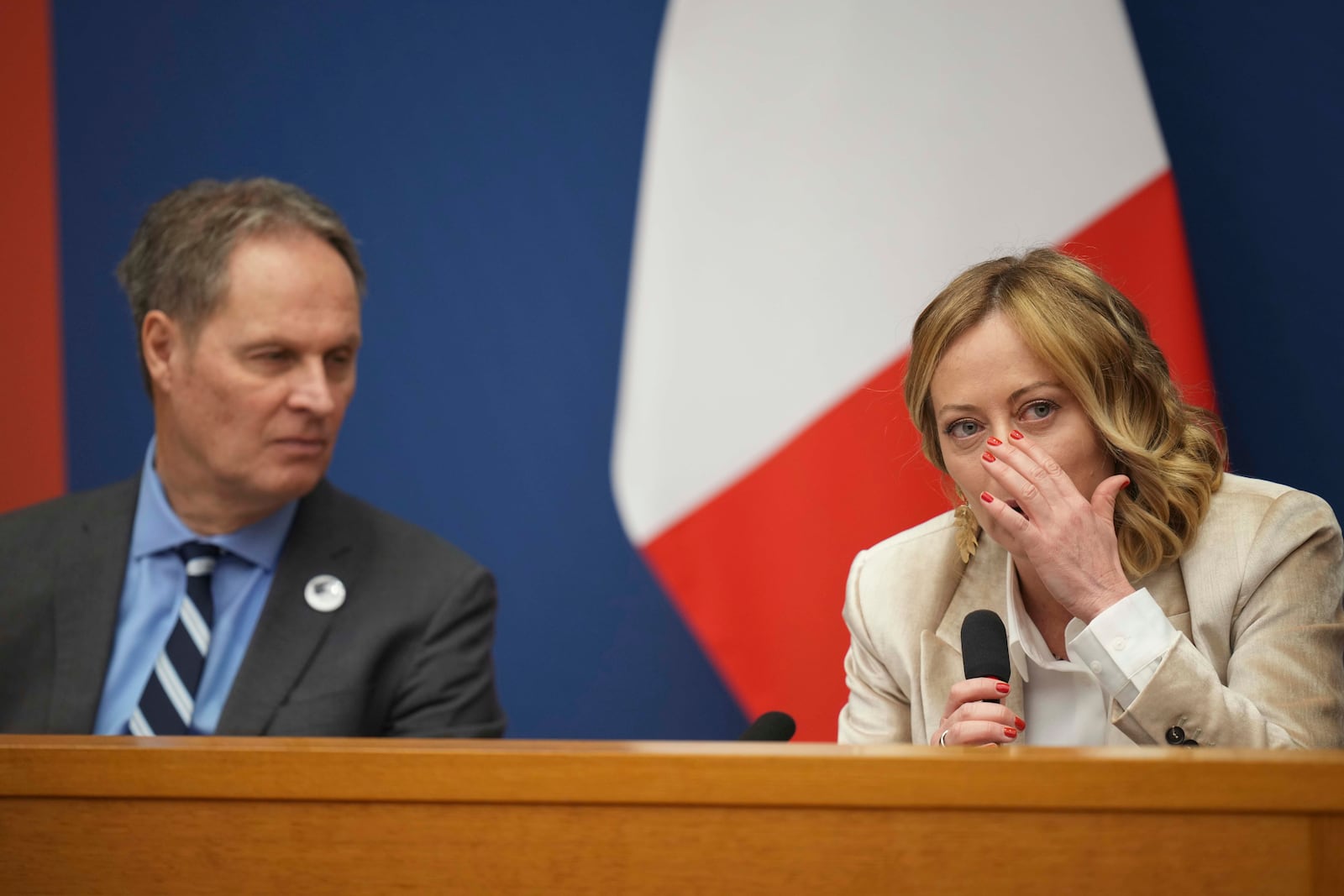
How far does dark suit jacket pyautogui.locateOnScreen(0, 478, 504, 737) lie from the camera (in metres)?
1.78

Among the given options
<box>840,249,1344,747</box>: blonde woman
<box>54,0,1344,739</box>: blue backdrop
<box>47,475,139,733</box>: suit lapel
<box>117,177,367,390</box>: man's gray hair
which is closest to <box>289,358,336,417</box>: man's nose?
<box>117,177,367,390</box>: man's gray hair

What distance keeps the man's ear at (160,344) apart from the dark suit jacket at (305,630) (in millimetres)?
182

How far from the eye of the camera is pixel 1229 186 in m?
2.20

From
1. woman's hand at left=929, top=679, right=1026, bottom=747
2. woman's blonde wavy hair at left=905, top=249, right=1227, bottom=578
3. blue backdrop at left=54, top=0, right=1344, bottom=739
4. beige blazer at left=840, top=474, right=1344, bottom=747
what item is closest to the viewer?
woman's hand at left=929, top=679, right=1026, bottom=747

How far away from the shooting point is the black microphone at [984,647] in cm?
122

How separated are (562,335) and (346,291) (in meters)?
0.70

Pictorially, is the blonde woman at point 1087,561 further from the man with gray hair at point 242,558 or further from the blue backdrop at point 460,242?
the blue backdrop at point 460,242

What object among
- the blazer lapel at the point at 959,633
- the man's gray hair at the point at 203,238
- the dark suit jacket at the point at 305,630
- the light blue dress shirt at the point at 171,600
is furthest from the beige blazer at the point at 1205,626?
the man's gray hair at the point at 203,238

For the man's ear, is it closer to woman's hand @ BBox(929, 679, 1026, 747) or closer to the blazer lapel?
the blazer lapel

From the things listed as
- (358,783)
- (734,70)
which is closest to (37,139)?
(734,70)

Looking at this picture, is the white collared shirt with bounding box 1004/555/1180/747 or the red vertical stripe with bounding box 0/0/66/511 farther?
the red vertical stripe with bounding box 0/0/66/511

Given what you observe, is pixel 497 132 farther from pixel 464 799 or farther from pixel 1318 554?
pixel 464 799

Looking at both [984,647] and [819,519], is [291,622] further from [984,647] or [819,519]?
[984,647]

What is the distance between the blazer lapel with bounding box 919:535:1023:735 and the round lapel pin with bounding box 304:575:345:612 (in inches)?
34.7
